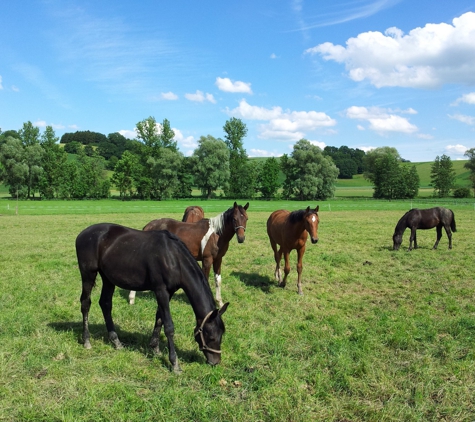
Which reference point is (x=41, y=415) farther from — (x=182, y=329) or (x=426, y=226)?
(x=426, y=226)

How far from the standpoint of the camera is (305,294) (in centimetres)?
890

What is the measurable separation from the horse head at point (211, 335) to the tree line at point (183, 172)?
64314 millimetres

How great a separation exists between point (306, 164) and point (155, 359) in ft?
220

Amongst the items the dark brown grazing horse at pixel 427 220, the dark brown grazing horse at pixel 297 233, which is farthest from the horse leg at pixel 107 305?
the dark brown grazing horse at pixel 427 220

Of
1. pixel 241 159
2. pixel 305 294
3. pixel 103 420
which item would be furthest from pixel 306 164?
pixel 103 420

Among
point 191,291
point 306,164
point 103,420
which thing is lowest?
point 103,420

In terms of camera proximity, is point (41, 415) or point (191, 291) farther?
point (191, 291)

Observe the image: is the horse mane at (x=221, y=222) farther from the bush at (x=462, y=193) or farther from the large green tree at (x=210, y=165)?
the bush at (x=462, y=193)

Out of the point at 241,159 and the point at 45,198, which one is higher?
the point at 241,159

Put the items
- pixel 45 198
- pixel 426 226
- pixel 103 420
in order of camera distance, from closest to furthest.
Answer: pixel 103 420, pixel 426 226, pixel 45 198

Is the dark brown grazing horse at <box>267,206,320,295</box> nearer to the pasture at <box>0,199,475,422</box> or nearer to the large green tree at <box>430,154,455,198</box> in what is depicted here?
the pasture at <box>0,199,475,422</box>

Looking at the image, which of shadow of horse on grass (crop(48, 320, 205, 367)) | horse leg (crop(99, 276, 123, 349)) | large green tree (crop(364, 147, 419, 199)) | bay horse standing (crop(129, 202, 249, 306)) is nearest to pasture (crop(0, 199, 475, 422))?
shadow of horse on grass (crop(48, 320, 205, 367))

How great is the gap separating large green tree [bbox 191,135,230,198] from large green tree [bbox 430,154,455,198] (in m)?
46.8

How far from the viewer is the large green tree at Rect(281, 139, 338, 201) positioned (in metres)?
68.2
